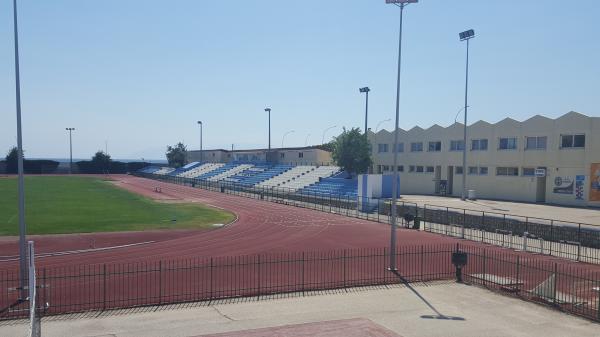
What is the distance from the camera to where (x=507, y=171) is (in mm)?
53500

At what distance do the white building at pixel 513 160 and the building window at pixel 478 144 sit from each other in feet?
0.38

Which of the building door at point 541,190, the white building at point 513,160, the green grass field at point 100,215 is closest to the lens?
the green grass field at point 100,215

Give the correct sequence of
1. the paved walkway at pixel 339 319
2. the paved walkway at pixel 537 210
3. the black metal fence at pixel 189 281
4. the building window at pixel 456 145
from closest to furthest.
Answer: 1. the paved walkway at pixel 339 319
2. the black metal fence at pixel 189 281
3. the paved walkway at pixel 537 210
4. the building window at pixel 456 145

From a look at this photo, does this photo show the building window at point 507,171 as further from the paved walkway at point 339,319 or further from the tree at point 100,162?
the tree at point 100,162

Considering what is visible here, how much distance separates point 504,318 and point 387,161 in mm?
56014

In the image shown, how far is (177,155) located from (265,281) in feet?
418

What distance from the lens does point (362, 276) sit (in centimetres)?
2189

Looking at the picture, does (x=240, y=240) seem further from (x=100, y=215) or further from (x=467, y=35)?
(x=467, y=35)

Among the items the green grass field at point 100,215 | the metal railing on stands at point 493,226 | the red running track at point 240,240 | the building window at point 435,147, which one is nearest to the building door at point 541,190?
the metal railing on stands at point 493,226

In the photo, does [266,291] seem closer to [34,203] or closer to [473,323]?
[473,323]

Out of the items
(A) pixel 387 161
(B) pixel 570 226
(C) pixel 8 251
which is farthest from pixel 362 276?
(A) pixel 387 161

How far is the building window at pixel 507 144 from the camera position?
53.1 meters

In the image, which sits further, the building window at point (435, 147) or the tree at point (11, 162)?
the tree at point (11, 162)

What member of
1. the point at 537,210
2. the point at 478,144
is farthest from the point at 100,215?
the point at 478,144
